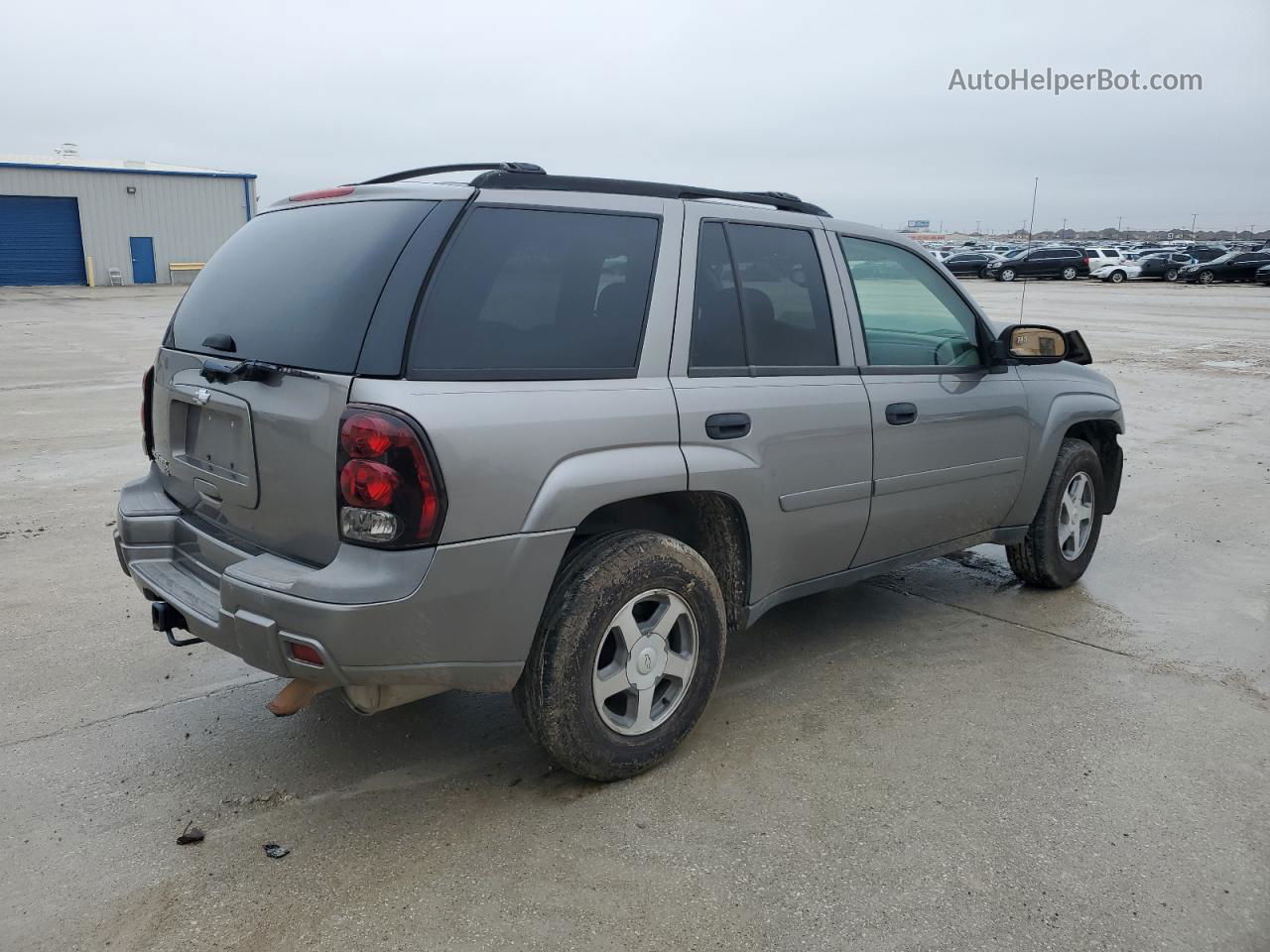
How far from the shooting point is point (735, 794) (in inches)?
129

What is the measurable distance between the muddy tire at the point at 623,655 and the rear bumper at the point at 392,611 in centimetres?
11

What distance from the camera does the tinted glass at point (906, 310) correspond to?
4.14 metres

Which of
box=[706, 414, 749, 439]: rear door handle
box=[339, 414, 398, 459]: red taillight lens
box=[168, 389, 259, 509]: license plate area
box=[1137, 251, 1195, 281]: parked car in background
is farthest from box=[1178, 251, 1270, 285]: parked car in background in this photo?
box=[339, 414, 398, 459]: red taillight lens

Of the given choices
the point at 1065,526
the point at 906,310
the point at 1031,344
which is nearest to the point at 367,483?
the point at 906,310

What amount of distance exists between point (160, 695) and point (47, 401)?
827cm

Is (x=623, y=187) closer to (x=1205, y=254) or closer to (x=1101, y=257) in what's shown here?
(x=1101, y=257)

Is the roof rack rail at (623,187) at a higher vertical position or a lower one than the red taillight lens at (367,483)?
higher

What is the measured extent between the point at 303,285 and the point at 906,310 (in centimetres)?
248

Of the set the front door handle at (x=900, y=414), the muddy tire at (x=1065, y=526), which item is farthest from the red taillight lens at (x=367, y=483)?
the muddy tire at (x=1065, y=526)

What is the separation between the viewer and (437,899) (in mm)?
2738

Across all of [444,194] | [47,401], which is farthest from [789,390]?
[47,401]

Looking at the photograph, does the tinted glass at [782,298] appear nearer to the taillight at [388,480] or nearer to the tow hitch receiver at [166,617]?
the taillight at [388,480]

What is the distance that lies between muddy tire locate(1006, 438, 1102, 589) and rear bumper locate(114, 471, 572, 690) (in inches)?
118

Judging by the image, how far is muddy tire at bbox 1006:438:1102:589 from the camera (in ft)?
16.6
